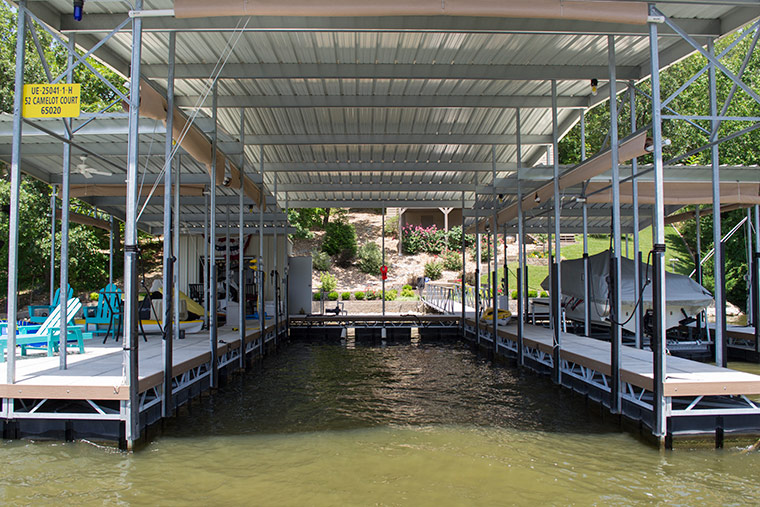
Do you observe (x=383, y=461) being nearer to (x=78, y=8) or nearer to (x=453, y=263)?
(x=78, y=8)

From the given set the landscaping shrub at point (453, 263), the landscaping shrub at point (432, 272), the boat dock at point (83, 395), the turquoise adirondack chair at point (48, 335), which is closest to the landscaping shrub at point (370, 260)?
the landscaping shrub at point (432, 272)

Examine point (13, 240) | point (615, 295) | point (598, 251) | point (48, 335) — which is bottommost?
point (48, 335)

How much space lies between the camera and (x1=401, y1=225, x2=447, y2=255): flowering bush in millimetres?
36494

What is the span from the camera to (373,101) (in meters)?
11.7

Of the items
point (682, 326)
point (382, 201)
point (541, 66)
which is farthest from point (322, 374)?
point (382, 201)

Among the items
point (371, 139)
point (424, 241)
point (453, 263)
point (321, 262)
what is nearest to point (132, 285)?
point (371, 139)

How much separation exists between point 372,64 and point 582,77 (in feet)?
13.0

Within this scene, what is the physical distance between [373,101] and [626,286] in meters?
6.60

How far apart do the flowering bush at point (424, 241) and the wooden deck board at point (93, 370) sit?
26466mm

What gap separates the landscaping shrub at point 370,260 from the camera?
33781 millimetres

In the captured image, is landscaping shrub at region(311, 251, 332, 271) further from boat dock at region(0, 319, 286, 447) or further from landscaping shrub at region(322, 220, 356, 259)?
boat dock at region(0, 319, 286, 447)

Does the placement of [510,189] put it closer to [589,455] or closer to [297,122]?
[297,122]

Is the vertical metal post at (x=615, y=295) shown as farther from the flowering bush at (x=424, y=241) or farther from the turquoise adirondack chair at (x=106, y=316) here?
the flowering bush at (x=424, y=241)

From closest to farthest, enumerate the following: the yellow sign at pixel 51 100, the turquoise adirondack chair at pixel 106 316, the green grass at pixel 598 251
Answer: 1. the yellow sign at pixel 51 100
2. the turquoise adirondack chair at pixel 106 316
3. the green grass at pixel 598 251
